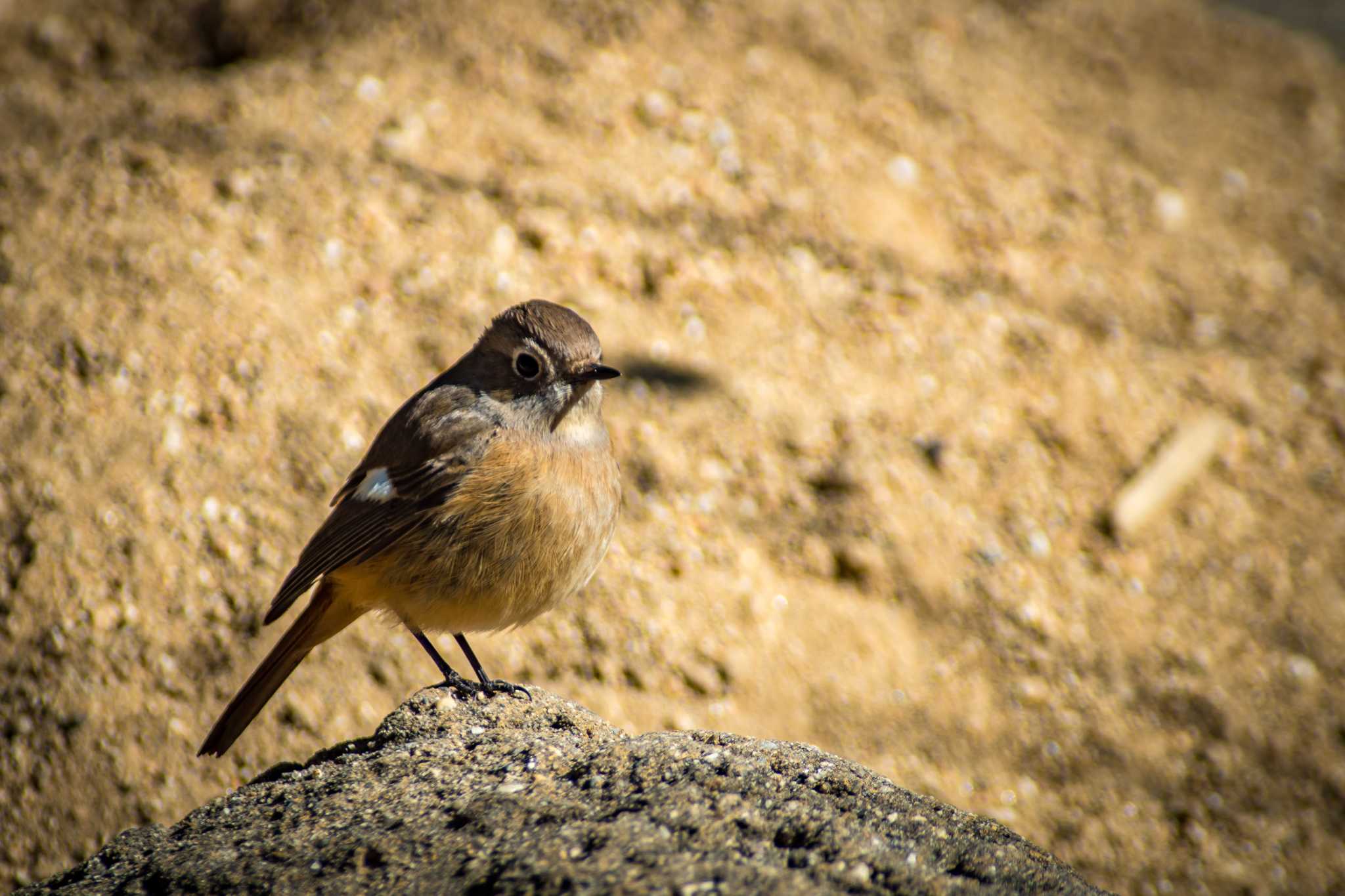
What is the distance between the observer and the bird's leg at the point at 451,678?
385 cm

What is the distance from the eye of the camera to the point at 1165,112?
317 inches

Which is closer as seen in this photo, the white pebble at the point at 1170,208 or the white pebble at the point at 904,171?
the white pebble at the point at 904,171

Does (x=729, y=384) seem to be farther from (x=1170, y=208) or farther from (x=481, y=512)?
(x=1170, y=208)

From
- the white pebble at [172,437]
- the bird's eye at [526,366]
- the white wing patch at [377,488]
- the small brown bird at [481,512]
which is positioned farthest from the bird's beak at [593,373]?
the white pebble at [172,437]

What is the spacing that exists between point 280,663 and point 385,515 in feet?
2.22

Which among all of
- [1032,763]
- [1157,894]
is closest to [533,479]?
[1032,763]

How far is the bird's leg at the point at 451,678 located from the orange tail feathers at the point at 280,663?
255 mm

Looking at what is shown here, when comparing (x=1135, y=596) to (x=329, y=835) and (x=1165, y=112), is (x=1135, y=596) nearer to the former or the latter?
(x=1165, y=112)

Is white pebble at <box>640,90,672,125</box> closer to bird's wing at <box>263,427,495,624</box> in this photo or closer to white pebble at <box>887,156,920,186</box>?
white pebble at <box>887,156,920,186</box>

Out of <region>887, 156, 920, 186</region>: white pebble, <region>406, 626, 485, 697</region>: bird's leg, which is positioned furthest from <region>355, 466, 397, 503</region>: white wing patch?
<region>887, 156, 920, 186</region>: white pebble

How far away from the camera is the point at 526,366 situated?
412cm

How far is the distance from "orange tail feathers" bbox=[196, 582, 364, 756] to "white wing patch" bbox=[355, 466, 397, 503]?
363mm

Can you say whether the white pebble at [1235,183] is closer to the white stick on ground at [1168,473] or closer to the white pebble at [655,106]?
the white stick on ground at [1168,473]

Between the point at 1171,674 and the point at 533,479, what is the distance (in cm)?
379
